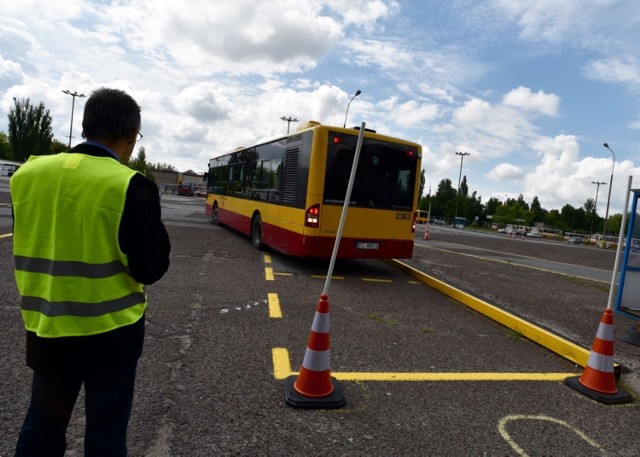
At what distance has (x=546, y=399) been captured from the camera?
3613 millimetres

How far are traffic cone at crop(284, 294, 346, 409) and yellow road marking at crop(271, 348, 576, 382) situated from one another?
0.28 meters

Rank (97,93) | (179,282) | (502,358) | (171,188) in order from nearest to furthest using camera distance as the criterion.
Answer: (97,93) < (502,358) < (179,282) < (171,188)

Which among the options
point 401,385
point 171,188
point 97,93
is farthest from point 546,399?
point 171,188

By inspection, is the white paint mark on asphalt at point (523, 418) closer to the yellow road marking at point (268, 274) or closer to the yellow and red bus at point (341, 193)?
the yellow road marking at point (268, 274)

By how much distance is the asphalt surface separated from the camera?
2748mm

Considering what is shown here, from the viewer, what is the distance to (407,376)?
3840 millimetres

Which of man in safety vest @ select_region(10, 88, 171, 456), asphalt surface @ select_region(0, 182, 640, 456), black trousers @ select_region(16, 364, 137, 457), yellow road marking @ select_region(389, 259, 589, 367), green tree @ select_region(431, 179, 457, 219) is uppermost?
green tree @ select_region(431, 179, 457, 219)

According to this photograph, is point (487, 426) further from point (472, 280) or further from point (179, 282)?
point (472, 280)

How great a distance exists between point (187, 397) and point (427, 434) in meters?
1.72

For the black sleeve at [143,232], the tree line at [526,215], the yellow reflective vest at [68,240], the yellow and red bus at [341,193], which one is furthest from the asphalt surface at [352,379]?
the tree line at [526,215]

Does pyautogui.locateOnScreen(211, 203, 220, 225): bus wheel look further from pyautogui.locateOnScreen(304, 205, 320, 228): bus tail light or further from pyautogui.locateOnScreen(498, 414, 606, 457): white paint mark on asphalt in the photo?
pyautogui.locateOnScreen(498, 414, 606, 457): white paint mark on asphalt

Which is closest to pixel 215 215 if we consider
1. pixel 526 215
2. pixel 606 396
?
pixel 606 396

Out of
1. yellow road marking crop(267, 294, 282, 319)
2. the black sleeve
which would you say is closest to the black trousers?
the black sleeve

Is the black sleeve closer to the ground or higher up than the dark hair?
closer to the ground
